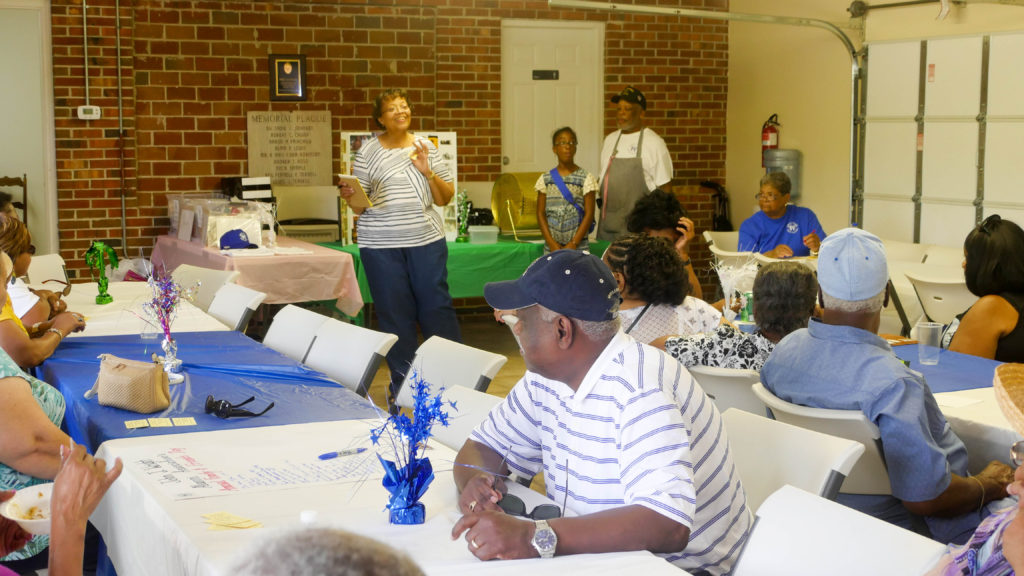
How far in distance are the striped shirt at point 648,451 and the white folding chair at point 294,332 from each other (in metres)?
2.07

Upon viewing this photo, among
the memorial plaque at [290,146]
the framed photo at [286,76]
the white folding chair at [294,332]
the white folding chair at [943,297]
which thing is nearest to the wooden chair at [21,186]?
the memorial plaque at [290,146]

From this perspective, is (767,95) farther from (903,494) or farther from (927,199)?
(903,494)

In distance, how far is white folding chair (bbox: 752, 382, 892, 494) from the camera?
9.02 feet

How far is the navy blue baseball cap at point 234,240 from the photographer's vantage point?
6844 millimetres

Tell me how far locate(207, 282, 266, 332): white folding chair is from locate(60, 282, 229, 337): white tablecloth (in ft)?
0.39

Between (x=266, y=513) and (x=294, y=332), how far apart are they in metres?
2.25

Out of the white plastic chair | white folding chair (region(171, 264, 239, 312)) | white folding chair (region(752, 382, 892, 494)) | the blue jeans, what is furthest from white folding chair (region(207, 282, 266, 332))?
the white plastic chair

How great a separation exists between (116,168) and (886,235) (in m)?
5.90

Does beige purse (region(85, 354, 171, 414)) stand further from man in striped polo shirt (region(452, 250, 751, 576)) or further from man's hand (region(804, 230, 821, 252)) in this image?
man's hand (region(804, 230, 821, 252))

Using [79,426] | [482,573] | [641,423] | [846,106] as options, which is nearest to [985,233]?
[641,423]

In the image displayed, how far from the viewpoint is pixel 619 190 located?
323 inches

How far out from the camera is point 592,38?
376 inches

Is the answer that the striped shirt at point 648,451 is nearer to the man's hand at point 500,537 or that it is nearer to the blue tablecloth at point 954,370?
the man's hand at point 500,537

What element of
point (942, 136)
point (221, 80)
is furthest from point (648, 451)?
point (221, 80)
